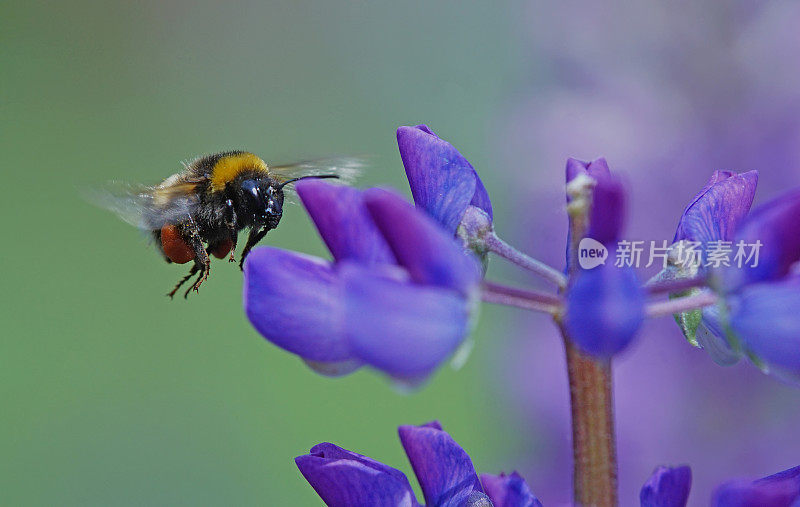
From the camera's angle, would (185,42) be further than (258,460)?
Yes

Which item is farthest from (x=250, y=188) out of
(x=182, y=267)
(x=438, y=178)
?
(x=182, y=267)

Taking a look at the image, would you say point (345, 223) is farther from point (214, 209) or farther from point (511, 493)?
point (214, 209)

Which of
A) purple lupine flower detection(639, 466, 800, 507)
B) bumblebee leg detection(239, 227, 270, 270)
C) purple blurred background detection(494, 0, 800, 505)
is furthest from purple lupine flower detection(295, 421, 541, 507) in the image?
purple blurred background detection(494, 0, 800, 505)

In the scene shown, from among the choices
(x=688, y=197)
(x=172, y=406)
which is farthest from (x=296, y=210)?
(x=688, y=197)

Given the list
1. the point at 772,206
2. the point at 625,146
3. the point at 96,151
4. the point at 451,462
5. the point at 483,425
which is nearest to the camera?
the point at 772,206

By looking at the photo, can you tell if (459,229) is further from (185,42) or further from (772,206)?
(185,42)

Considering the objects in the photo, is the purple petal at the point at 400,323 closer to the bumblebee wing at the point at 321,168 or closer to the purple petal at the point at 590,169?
the purple petal at the point at 590,169

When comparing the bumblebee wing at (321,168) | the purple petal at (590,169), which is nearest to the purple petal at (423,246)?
the purple petal at (590,169)
